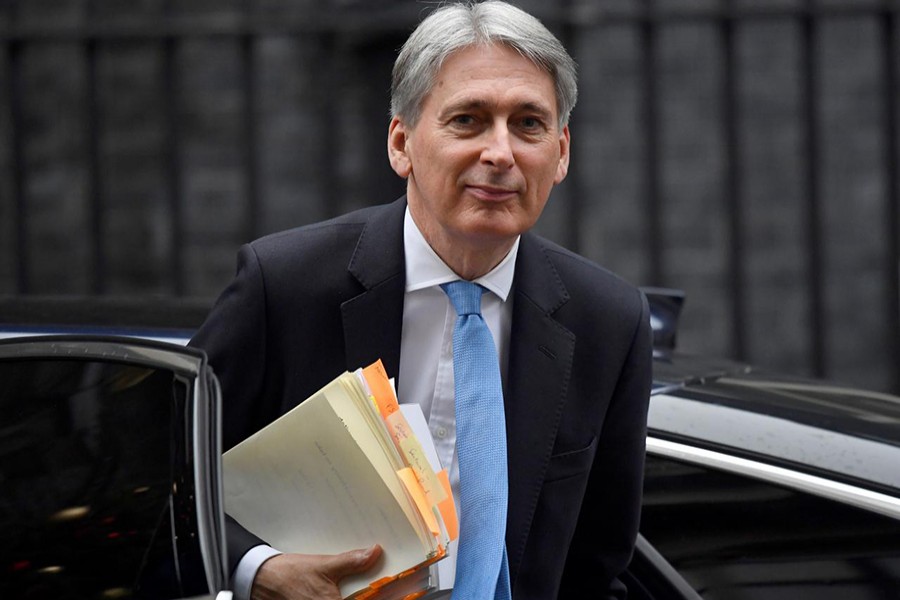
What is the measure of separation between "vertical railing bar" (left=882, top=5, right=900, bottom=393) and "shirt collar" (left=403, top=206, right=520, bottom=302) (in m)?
3.56

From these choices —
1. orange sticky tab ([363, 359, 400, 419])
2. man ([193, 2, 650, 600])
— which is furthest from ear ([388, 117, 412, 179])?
orange sticky tab ([363, 359, 400, 419])

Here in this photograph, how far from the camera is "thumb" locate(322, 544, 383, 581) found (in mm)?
1826

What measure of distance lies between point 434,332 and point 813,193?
358cm

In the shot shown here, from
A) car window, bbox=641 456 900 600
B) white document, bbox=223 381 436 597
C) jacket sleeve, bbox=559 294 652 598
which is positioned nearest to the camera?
white document, bbox=223 381 436 597

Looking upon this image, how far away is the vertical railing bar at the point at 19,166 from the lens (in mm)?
5555

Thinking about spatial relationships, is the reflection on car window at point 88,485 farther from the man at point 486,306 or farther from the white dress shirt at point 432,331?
the white dress shirt at point 432,331

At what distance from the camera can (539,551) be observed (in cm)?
220

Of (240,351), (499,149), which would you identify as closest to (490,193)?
(499,149)

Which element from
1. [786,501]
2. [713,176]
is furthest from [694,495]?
[713,176]

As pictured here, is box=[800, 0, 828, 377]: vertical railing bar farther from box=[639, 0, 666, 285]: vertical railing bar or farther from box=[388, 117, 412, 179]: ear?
box=[388, 117, 412, 179]: ear

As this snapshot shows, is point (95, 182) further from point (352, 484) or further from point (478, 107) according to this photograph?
point (352, 484)

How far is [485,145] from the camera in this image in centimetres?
205

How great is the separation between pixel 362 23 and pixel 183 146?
0.82 m

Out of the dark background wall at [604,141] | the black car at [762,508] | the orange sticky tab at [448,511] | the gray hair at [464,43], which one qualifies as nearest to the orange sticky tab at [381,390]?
the orange sticky tab at [448,511]
